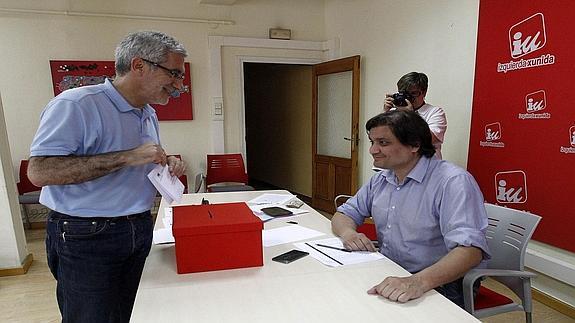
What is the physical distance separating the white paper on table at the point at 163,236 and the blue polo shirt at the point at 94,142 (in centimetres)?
26

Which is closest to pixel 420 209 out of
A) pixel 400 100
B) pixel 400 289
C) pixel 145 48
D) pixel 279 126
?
pixel 400 289

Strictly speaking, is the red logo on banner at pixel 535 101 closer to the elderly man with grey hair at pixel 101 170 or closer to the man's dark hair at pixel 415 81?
the man's dark hair at pixel 415 81

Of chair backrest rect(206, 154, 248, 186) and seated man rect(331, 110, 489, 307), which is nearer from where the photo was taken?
seated man rect(331, 110, 489, 307)

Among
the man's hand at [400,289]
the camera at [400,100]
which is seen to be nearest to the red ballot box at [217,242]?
the man's hand at [400,289]

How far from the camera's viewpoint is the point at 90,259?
1224mm

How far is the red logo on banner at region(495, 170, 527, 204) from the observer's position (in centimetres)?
244

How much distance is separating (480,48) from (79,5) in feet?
13.1

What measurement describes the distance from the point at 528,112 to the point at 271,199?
5.88 ft

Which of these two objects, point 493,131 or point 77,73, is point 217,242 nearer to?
point 493,131

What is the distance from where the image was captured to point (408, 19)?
136 inches

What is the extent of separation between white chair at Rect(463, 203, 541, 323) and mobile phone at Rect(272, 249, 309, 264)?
607 millimetres

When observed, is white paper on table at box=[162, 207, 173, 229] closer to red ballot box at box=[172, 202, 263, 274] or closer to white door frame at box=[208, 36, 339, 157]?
red ballot box at box=[172, 202, 263, 274]

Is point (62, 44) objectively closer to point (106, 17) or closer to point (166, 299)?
point (106, 17)

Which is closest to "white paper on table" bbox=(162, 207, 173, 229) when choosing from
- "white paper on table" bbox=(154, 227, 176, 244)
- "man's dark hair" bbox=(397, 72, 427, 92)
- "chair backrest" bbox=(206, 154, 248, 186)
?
"white paper on table" bbox=(154, 227, 176, 244)
